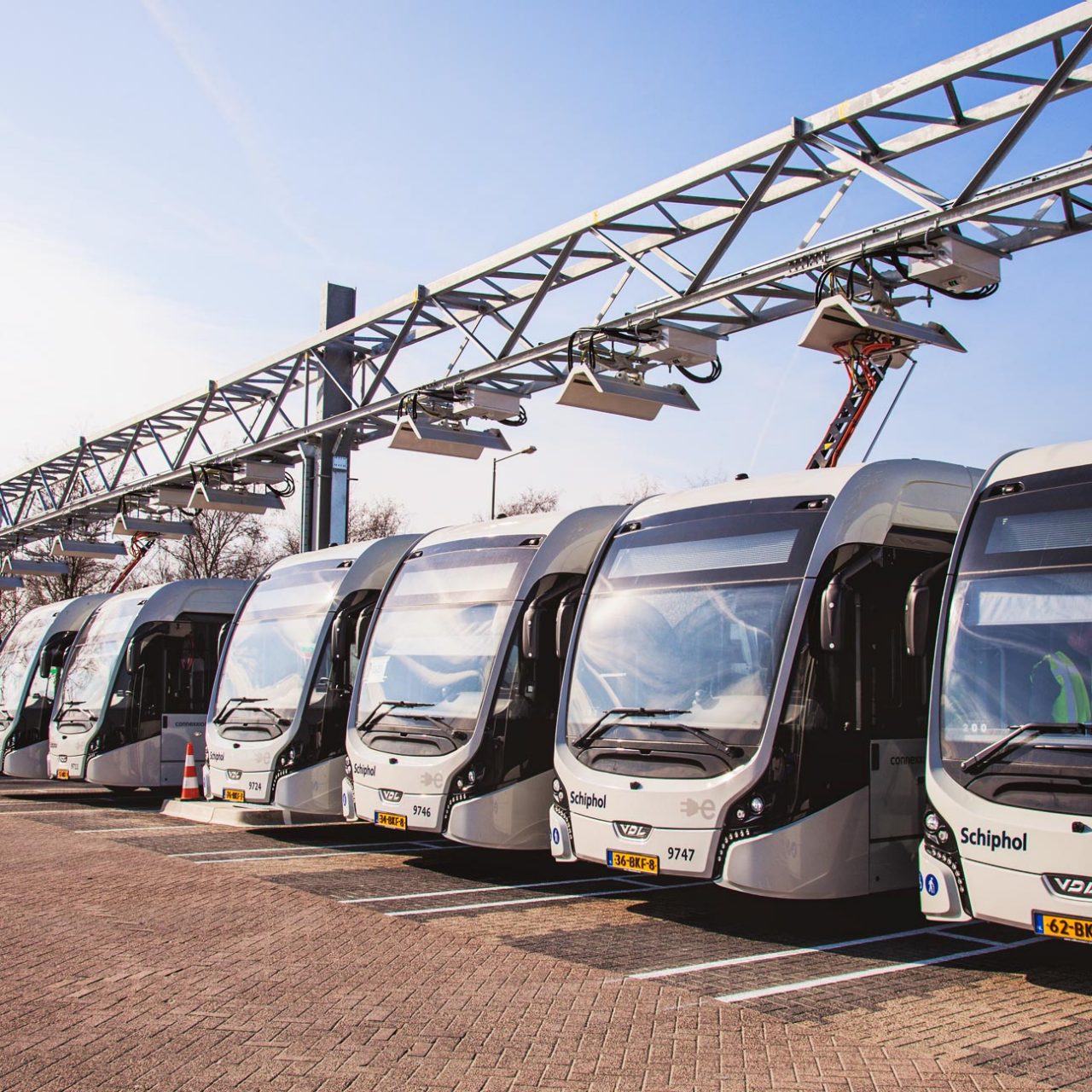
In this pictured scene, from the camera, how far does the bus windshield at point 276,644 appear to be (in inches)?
539

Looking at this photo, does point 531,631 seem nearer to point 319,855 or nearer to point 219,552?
point 319,855

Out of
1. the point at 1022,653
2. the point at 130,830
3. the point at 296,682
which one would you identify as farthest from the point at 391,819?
the point at 1022,653

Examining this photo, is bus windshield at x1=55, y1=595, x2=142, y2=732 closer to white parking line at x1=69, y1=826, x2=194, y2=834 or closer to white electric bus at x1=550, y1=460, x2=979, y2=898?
white parking line at x1=69, y1=826, x2=194, y2=834

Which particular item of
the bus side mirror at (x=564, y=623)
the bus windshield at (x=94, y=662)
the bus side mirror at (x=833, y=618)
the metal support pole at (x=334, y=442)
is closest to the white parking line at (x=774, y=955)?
the bus side mirror at (x=833, y=618)

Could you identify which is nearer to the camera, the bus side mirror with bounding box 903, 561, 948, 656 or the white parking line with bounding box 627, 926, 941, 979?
the white parking line with bounding box 627, 926, 941, 979

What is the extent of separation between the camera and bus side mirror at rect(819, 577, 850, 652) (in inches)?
333

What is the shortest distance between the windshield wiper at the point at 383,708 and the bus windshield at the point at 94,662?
7.04m

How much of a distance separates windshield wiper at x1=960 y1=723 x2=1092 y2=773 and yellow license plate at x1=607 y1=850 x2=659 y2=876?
222 centimetres

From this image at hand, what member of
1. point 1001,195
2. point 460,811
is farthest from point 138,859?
point 1001,195

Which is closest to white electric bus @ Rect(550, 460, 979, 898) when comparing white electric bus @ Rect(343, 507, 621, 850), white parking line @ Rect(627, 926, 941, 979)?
white parking line @ Rect(627, 926, 941, 979)

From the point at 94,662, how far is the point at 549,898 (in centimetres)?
1033

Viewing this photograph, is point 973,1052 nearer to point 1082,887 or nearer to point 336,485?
point 1082,887

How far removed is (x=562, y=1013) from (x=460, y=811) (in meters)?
4.03

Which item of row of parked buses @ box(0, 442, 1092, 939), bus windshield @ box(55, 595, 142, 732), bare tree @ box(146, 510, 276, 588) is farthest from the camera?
bare tree @ box(146, 510, 276, 588)
